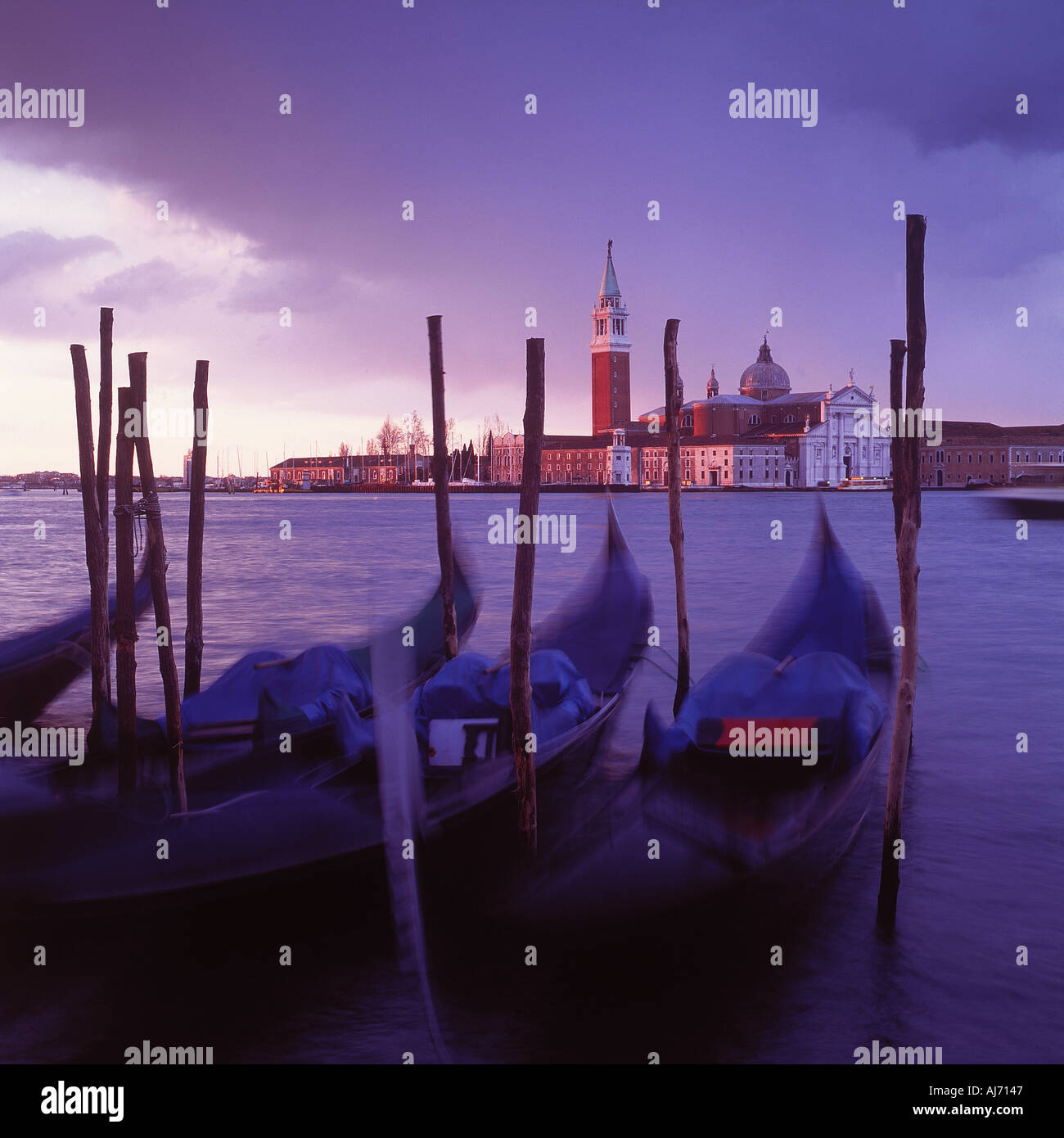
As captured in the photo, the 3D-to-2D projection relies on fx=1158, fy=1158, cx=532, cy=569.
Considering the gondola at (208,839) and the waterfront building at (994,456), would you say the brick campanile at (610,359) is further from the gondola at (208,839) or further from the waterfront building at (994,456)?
the gondola at (208,839)

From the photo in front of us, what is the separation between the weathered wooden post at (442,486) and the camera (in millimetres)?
8203

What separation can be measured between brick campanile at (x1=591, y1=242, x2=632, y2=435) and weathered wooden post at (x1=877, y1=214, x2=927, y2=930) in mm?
67390

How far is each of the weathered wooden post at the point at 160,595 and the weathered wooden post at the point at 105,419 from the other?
0.83m

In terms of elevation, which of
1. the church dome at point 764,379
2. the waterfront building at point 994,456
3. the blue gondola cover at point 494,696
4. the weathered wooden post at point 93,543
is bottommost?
the blue gondola cover at point 494,696

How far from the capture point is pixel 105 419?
6883mm

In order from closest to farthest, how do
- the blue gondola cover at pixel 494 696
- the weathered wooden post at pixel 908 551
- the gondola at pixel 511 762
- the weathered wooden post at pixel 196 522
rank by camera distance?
the weathered wooden post at pixel 908 551, the gondola at pixel 511 762, the blue gondola cover at pixel 494 696, the weathered wooden post at pixel 196 522

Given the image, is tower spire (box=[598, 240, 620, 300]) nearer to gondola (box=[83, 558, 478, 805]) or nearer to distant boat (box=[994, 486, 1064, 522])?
distant boat (box=[994, 486, 1064, 522])

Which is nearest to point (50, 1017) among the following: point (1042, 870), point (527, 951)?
point (527, 951)

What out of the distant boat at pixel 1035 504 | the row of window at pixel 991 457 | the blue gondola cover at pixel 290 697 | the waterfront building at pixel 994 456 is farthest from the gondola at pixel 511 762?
the row of window at pixel 991 457

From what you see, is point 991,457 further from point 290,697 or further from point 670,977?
point 670,977

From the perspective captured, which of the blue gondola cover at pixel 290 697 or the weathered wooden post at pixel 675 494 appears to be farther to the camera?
the weathered wooden post at pixel 675 494

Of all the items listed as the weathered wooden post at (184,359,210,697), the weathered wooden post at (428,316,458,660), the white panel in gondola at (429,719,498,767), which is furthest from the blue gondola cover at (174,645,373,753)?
the weathered wooden post at (428,316,458,660)

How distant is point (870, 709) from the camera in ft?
20.3

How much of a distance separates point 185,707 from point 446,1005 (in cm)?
287
